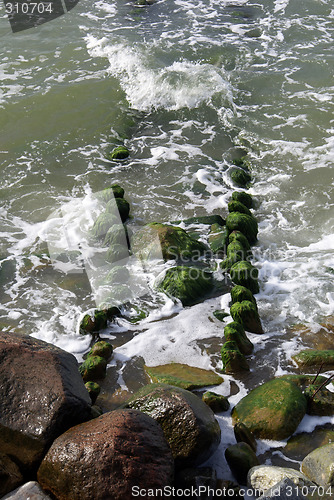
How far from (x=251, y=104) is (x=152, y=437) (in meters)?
8.47

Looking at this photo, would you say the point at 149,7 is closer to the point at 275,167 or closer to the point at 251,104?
the point at 251,104

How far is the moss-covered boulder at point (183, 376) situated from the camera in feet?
14.0

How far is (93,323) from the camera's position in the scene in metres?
5.08

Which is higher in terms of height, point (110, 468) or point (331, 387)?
point (110, 468)

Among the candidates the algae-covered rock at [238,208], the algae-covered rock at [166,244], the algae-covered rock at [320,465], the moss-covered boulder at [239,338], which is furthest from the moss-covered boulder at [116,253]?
the algae-covered rock at [320,465]

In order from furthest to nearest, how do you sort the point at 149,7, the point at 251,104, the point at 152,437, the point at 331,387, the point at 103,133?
the point at 149,7 < the point at 251,104 < the point at 103,133 < the point at 331,387 < the point at 152,437

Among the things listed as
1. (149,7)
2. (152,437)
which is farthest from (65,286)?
(149,7)

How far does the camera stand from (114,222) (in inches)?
267

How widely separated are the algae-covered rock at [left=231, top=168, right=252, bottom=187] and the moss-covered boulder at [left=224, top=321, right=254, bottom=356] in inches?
140

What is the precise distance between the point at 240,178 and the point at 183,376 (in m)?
4.24

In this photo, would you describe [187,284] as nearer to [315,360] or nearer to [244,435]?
[315,360]

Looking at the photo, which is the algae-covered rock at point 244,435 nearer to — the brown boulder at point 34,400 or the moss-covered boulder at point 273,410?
the moss-covered boulder at point 273,410

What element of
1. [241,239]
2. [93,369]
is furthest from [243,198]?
[93,369]


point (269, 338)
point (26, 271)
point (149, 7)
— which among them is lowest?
point (269, 338)
